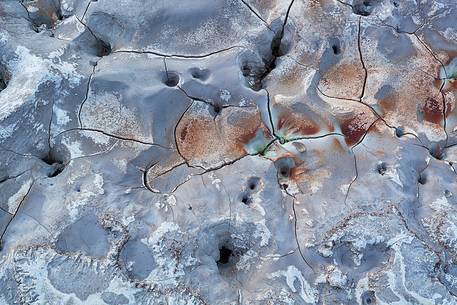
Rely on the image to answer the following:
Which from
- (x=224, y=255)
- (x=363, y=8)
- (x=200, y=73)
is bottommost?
(x=224, y=255)

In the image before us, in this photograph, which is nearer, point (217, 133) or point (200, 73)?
point (217, 133)

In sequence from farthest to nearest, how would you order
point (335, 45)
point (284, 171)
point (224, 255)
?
point (335, 45) < point (284, 171) < point (224, 255)

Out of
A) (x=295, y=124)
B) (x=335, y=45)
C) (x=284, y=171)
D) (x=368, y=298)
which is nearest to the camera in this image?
Answer: (x=368, y=298)

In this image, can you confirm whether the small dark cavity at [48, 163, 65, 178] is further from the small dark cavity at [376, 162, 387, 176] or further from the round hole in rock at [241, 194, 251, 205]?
the small dark cavity at [376, 162, 387, 176]

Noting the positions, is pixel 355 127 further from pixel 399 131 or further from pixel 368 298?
pixel 368 298

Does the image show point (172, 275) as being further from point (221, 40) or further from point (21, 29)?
point (21, 29)

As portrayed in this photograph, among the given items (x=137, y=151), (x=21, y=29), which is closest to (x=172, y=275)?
(x=137, y=151)

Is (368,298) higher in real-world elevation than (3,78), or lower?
lower

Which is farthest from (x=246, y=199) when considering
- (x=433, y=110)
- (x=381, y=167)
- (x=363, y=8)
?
(x=363, y=8)
